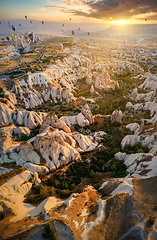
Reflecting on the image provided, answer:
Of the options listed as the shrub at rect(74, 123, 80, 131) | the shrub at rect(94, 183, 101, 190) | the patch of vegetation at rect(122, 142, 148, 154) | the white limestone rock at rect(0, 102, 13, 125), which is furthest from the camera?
the shrub at rect(74, 123, 80, 131)

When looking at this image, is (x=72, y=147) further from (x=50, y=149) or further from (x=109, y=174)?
(x=109, y=174)

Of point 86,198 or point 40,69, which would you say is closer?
point 86,198

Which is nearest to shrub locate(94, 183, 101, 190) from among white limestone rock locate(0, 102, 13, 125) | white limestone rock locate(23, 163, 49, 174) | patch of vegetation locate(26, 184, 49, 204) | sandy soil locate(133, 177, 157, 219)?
sandy soil locate(133, 177, 157, 219)

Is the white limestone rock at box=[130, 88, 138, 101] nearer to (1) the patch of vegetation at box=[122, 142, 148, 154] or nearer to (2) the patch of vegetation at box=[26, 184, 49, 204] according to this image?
(1) the patch of vegetation at box=[122, 142, 148, 154]

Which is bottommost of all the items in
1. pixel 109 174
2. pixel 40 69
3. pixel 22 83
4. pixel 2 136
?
pixel 109 174

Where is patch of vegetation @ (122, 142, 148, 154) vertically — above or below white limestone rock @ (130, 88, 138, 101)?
below

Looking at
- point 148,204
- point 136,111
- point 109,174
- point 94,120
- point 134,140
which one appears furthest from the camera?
point 136,111

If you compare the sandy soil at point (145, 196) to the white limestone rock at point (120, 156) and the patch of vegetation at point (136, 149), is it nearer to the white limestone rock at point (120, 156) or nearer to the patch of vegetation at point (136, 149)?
the white limestone rock at point (120, 156)

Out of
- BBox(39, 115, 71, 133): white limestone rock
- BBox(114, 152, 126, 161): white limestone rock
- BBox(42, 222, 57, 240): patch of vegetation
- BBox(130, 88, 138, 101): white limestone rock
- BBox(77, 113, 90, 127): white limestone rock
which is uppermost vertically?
BBox(130, 88, 138, 101): white limestone rock

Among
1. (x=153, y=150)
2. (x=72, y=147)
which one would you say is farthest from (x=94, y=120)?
(x=153, y=150)

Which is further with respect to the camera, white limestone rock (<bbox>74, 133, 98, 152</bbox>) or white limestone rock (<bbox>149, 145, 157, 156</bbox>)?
white limestone rock (<bbox>74, 133, 98, 152</bbox>)

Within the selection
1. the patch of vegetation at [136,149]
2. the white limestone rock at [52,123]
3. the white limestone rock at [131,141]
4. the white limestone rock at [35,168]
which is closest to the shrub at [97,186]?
the white limestone rock at [35,168]
